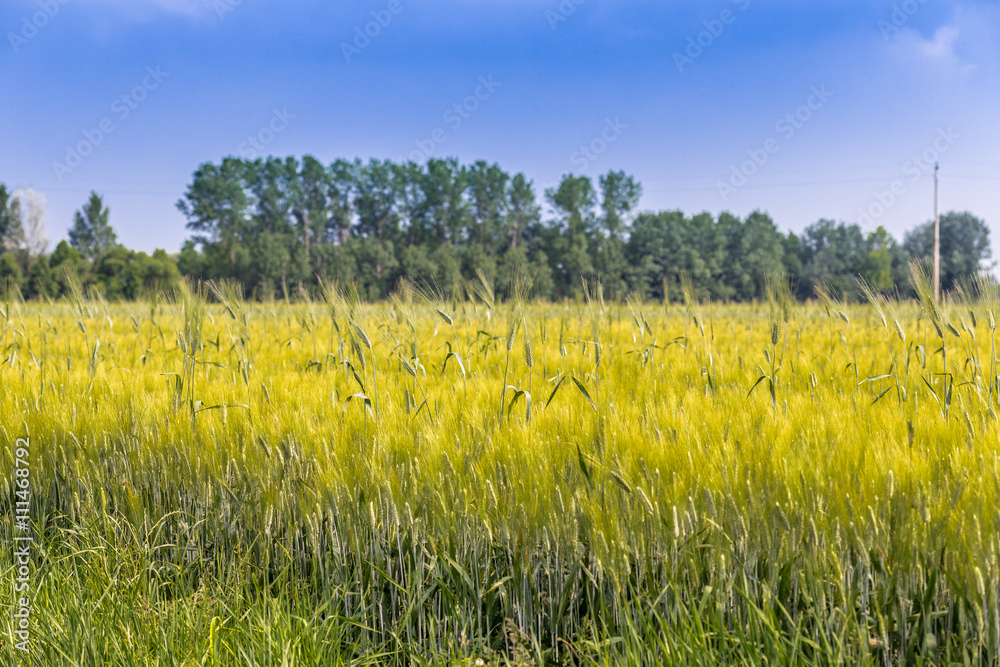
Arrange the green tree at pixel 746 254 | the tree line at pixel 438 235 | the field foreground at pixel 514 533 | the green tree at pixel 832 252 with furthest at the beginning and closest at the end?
the green tree at pixel 832 252 → the green tree at pixel 746 254 → the tree line at pixel 438 235 → the field foreground at pixel 514 533

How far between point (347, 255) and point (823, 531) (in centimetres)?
4301

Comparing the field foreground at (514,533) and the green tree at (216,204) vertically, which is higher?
the green tree at (216,204)

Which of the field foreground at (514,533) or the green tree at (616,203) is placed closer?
the field foreground at (514,533)

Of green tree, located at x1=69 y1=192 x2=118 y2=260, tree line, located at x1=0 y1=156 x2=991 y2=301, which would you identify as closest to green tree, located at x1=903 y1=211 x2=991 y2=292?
tree line, located at x1=0 y1=156 x2=991 y2=301

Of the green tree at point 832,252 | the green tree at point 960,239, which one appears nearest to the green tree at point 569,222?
the green tree at point 832,252

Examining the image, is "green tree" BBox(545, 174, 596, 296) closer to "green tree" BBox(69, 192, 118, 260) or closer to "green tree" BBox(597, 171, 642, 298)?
"green tree" BBox(597, 171, 642, 298)

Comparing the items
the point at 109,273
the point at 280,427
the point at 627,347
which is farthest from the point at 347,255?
the point at 280,427

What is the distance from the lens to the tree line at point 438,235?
44.6m

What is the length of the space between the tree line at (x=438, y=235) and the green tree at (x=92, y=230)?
6644 millimetres

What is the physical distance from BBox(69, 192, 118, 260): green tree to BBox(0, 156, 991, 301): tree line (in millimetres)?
6644

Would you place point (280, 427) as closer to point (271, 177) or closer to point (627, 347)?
point (627, 347)

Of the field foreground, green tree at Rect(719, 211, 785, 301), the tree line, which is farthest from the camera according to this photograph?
green tree at Rect(719, 211, 785, 301)

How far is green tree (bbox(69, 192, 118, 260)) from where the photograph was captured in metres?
61.2

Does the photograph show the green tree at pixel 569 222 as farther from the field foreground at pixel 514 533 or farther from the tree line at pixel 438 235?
the field foreground at pixel 514 533
